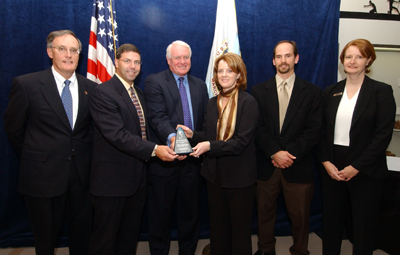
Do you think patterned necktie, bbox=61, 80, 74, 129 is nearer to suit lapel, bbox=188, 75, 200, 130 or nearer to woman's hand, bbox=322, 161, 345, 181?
suit lapel, bbox=188, 75, 200, 130

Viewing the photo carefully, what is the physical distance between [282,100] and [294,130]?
317mm

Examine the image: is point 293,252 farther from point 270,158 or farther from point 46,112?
point 46,112

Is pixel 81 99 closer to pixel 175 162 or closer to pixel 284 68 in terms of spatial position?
pixel 175 162

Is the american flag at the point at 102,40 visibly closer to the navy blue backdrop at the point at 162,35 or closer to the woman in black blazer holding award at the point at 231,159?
the navy blue backdrop at the point at 162,35

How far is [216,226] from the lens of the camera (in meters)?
2.18

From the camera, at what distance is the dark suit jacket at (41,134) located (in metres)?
1.97

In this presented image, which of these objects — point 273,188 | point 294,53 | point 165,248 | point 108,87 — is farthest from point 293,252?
point 108,87

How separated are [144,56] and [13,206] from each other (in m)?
2.28

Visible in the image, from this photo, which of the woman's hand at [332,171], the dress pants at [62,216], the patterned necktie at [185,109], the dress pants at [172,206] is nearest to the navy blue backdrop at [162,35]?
the dress pants at [172,206]

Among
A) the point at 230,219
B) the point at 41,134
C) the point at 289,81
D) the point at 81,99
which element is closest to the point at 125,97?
the point at 81,99

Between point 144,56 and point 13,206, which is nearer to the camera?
point 13,206

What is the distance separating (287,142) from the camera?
244 centimetres

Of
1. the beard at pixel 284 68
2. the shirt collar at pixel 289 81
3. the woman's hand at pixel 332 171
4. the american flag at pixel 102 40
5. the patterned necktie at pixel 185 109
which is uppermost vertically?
the american flag at pixel 102 40

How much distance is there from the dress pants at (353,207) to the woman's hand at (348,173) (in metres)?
0.06
